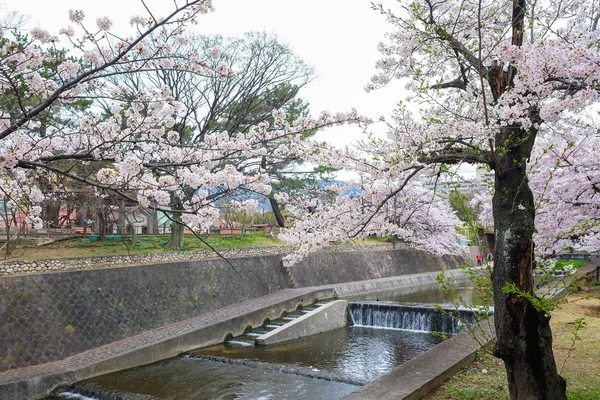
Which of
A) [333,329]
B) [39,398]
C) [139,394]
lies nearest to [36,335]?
[39,398]

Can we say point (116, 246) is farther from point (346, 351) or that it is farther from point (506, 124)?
point (506, 124)

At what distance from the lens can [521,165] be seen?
480cm

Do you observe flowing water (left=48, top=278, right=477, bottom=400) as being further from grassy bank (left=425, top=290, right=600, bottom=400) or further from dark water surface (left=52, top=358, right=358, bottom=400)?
grassy bank (left=425, top=290, right=600, bottom=400)

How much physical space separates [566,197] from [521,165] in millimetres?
5870

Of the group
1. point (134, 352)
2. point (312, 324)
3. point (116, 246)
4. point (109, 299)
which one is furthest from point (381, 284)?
point (134, 352)

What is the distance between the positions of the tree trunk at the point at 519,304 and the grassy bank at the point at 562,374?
0.52m

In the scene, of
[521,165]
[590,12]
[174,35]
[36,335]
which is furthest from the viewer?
[36,335]

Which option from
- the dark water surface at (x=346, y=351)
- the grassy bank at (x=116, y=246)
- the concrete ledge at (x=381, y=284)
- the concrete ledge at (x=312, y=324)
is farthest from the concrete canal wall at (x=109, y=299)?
the concrete ledge at (x=312, y=324)

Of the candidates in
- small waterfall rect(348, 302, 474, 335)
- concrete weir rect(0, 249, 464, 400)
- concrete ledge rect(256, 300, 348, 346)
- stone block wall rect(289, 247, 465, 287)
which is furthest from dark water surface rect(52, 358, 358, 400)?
stone block wall rect(289, 247, 465, 287)

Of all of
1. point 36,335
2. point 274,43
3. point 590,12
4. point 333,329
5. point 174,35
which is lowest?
point 333,329

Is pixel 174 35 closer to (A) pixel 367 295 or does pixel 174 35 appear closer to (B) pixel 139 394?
(B) pixel 139 394

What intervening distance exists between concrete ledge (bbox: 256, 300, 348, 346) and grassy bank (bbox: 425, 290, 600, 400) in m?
5.95

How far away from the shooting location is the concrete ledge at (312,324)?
1191cm

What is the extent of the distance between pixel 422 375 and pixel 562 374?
194 centimetres
